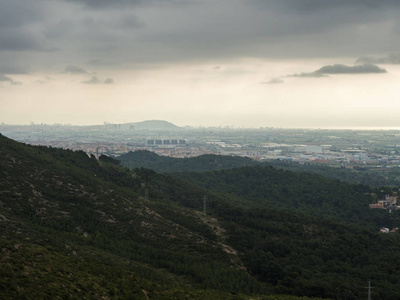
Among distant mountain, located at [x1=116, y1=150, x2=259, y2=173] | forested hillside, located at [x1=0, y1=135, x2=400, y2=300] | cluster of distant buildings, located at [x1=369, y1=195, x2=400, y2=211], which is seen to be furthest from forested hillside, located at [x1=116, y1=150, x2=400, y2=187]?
forested hillside, located at [x1=0, y1=135, x2=400, y2=300]

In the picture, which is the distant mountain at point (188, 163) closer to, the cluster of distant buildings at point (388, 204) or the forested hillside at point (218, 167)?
the forested hillside at point (218, 167)

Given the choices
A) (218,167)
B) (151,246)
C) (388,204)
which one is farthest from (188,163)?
(151,246)

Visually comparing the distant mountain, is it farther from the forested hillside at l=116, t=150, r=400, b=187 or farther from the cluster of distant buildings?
the cluster of distant buildings

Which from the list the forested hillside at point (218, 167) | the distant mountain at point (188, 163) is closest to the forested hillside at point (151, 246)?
the distant mountain at point (188, 163)

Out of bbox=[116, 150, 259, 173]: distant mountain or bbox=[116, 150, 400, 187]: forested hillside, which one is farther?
bbox=[116, 150, 259, 173]: distant mountain

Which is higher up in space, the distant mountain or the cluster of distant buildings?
the distant mountain

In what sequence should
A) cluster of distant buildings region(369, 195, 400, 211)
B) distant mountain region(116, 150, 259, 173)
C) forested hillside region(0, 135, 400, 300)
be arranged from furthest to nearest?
distant mountain region(116, 150, 259, 173) → cluster of distant buildings region(369, 195, 400, 211) → forested hillside region(0, 135, 400, 300)

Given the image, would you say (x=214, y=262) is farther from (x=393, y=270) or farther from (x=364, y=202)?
(x=364, y=202)

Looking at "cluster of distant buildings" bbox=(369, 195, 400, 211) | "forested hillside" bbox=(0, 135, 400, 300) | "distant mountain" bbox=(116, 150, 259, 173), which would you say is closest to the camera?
"forested hillside" bbox=(0, 135, 400, 300)

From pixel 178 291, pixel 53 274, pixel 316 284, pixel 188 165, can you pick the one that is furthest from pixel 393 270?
pixel 188 165

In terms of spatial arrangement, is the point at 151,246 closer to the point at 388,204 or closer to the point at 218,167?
the point at 388,204
